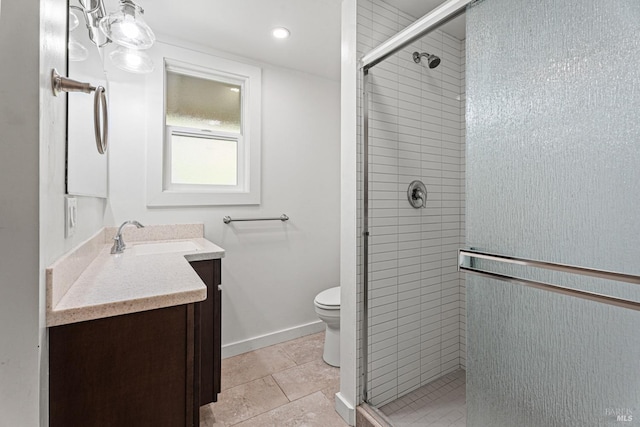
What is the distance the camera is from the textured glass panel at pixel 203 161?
7.22 feet

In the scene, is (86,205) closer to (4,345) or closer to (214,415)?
(4,345)

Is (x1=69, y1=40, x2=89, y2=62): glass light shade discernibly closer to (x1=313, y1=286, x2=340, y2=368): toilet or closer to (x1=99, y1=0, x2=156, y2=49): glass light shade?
(x1=99, y1=0, x2=156, y2=49): glass light shade

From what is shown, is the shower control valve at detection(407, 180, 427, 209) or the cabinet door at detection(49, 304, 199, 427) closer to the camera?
the cabinet door at detection(49, 304, 199, 427)

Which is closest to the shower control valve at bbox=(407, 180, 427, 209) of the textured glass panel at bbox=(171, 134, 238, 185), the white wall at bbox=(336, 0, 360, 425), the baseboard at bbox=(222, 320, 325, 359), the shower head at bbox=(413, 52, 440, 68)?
the white wall at bbox=(336, 0, 360, 425)

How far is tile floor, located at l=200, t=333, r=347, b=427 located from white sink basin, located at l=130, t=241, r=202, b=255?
0.93 metres

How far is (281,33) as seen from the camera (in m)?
2.01

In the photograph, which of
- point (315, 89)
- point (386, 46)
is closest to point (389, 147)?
point (386, 46)

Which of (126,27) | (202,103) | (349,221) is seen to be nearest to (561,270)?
(349,221)

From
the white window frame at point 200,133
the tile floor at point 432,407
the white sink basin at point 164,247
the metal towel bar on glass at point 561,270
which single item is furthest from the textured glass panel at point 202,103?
the tile floor at point 432,407

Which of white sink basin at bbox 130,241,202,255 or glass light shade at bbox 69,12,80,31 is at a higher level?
glass light shade at bbox 69,12,80,31

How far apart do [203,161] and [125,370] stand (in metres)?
1.75

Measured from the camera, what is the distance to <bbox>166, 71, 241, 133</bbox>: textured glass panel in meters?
2.18

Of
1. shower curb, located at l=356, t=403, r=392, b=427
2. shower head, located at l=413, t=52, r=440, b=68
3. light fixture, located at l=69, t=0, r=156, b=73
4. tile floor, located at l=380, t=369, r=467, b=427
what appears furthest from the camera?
shower head, located at l=413, t=52, r=440, b=68

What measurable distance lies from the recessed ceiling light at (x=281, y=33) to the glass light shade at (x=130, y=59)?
2.80 feet
